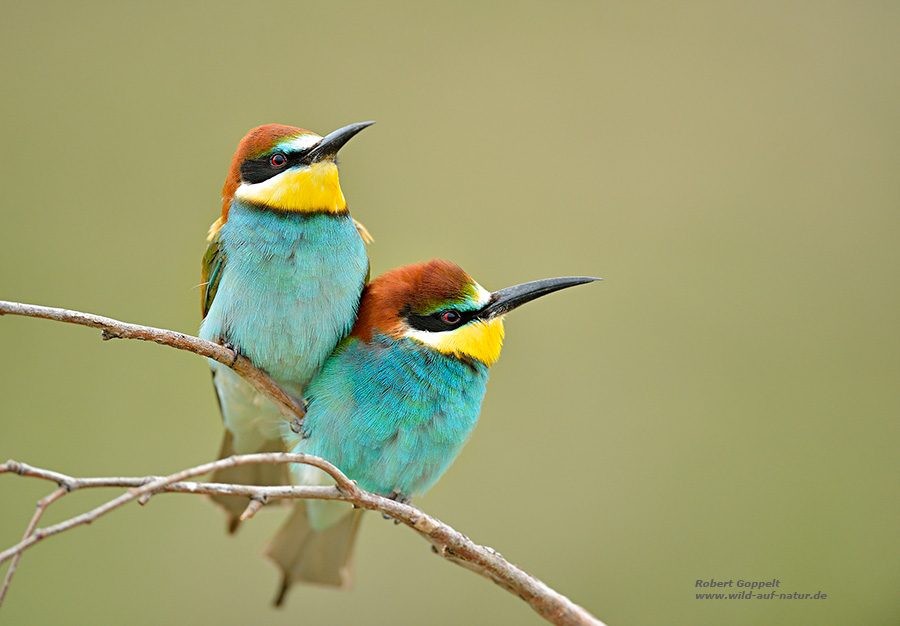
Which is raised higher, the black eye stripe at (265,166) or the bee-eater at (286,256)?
the black eye stripe at (265,166)

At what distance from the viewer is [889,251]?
10.6ft

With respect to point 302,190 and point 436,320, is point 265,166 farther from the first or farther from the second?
point 436,320

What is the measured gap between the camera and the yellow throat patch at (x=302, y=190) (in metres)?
1.62

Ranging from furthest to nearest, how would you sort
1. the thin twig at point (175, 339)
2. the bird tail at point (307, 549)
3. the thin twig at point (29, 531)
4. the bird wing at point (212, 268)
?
1. the bird tail at point (307, 549)
2. the bird wing at point (212, 268)
3. the thin twig at point (175, 339)
4. the thin twig at point (29, 531)

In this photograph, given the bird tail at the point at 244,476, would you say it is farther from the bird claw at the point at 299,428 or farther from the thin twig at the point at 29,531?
the thin twig at the point at 29,531

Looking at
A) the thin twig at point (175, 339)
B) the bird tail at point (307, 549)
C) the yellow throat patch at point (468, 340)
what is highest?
the yellow throat patch at point (468, 340)

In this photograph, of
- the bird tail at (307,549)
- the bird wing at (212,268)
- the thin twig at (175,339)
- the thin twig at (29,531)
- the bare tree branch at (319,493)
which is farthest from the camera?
the bird tail at (307,549)

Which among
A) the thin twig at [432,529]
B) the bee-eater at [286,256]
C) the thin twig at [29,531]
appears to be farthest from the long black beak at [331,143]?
the thin twig at [29,531]

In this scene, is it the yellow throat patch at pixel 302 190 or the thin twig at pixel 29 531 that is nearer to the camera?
the thin twig at pixel 29 531

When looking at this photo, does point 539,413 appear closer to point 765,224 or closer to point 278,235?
point 765,224

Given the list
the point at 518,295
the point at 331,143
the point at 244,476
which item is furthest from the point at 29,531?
the point at 244,476

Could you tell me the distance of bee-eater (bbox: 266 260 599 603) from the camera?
1.64 meters

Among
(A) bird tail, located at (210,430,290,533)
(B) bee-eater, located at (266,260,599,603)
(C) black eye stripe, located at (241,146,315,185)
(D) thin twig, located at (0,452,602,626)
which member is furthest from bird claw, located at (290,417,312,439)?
(C) black eye stripe, located at (241,146,315,185)

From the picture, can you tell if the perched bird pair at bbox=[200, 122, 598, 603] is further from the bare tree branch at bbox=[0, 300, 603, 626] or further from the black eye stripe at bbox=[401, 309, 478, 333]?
the bare tree branch at bbox=[0, 300, 603, 626]
